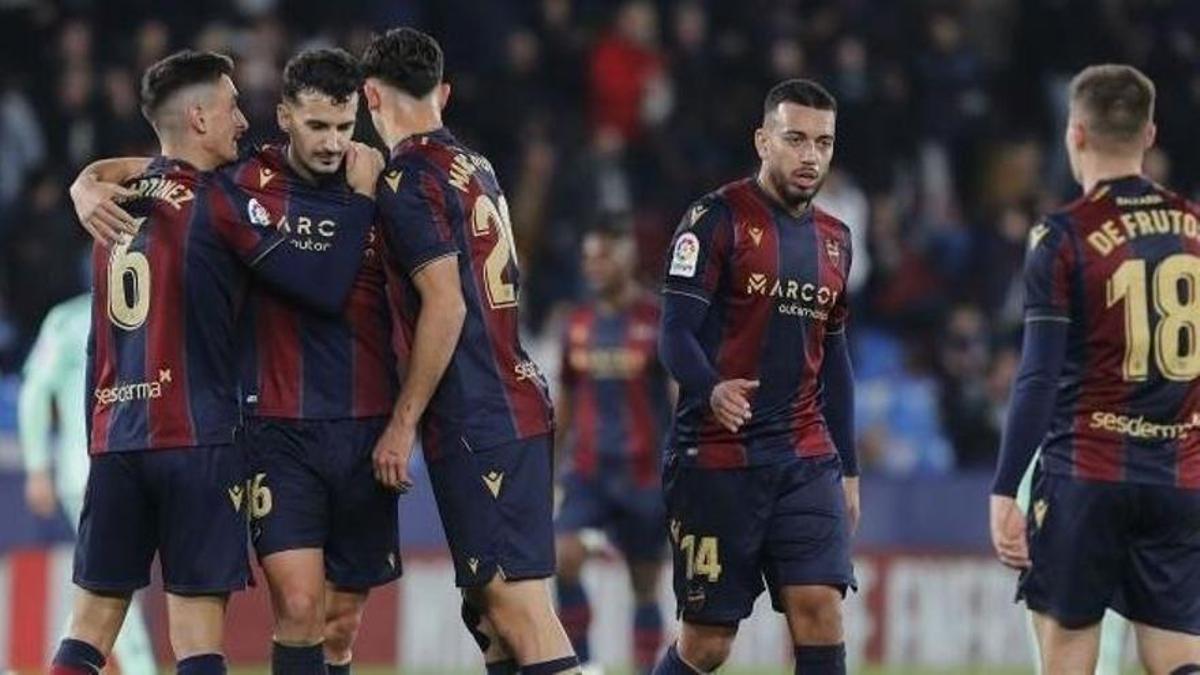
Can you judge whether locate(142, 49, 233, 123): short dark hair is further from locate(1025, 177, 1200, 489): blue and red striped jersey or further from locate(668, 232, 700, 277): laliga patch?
locate(1025, 177, 1200, 489): blue and red striped jersey

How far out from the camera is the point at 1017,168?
20.7m

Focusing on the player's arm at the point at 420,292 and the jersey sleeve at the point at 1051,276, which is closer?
the jersey sleeve at the point at 1051,276

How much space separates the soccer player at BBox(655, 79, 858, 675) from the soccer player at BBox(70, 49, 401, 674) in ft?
3.53

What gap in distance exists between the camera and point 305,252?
925 centimetres

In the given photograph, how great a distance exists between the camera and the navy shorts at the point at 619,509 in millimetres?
13820

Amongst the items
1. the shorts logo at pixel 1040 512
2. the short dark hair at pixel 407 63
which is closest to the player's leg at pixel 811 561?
the shorts logo at pixel 1040 512

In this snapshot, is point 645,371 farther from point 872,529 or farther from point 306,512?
point 306,512

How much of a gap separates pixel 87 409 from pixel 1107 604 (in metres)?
3.44

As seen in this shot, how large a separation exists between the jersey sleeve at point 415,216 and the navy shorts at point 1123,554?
219 centimetres

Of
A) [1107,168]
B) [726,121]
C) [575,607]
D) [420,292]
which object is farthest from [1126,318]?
[726,121]

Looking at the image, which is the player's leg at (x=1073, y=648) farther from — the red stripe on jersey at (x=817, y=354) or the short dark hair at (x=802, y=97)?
the short dark hair at (x=802, y=97)

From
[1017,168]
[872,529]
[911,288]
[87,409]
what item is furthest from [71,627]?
[1017,168]

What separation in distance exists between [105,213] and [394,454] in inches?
48.4

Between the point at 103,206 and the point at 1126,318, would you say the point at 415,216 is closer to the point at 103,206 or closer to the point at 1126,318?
the point at 103,206
